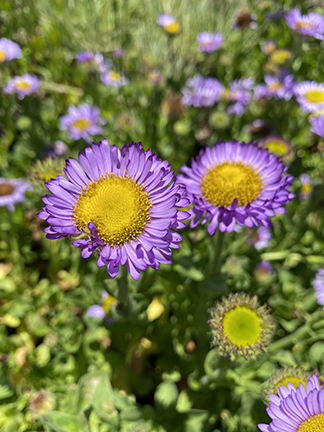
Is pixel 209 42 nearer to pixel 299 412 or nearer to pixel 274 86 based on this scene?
pixel 274 86

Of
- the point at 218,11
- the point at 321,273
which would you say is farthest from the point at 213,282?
the point at 218,11

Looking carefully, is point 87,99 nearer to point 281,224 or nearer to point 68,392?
point 281,224

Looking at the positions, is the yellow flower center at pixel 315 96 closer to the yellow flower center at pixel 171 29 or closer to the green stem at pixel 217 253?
the yellow flower center at pixel 171 29

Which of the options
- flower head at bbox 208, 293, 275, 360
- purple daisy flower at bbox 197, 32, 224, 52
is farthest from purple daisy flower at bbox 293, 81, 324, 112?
flower head at bbox 208, 293, 275, 360

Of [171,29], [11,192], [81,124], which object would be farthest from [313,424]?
[171,29]

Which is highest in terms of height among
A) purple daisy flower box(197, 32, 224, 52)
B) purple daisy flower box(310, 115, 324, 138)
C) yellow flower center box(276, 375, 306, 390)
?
purple daisy flower box(197, 32, 224, 52)

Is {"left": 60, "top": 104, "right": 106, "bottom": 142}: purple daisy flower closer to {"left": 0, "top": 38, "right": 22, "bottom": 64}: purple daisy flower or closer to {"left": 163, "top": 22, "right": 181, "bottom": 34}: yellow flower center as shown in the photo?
{"left": 0, "top": 38, "right": 22, "bottom": 64}: purple daisy flower
